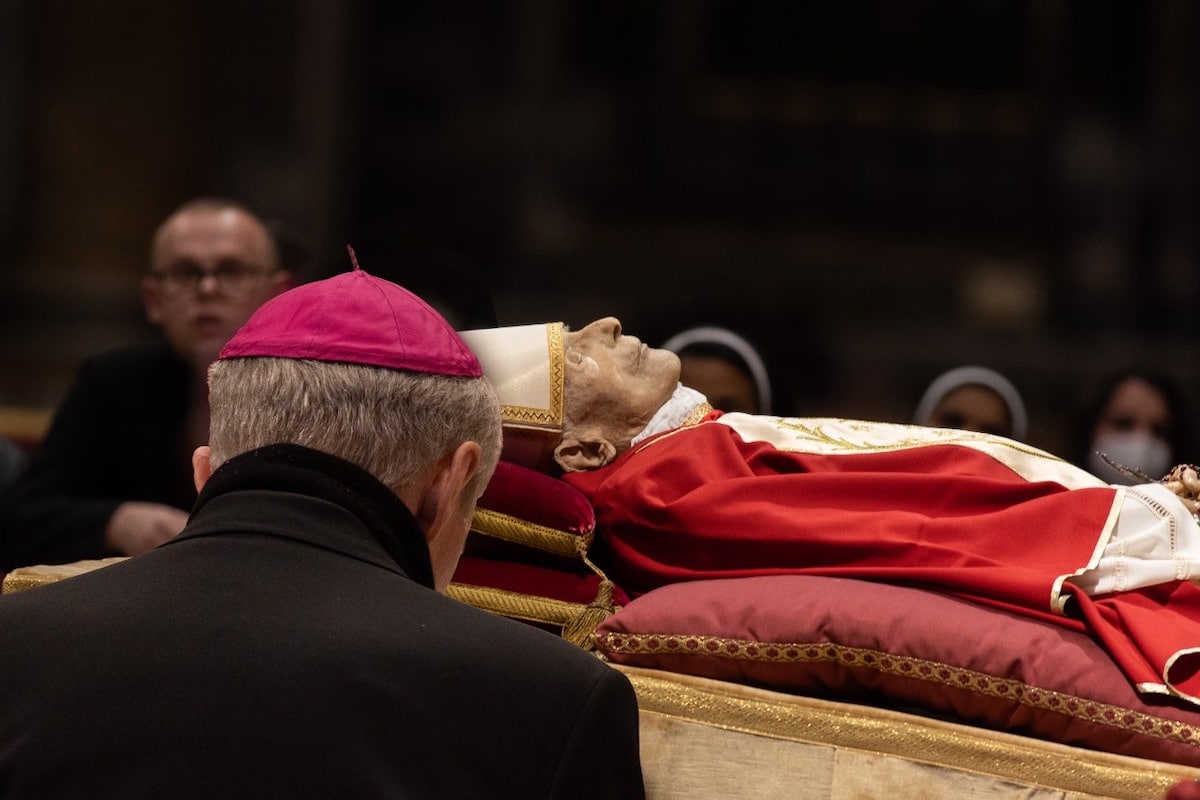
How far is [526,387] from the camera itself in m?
2.99

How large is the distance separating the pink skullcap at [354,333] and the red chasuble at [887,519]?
1032mm

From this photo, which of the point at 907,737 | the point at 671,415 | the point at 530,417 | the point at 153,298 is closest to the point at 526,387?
the point at 530,417

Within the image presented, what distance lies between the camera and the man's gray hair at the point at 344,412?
1.62m

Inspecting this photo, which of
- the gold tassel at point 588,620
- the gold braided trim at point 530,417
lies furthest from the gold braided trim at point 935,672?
the gold braided trim at point 530,417

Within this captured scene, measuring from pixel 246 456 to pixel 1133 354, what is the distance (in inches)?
296

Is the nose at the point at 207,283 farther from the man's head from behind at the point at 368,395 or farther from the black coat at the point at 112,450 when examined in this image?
the man's head from behind at the point at 368,395

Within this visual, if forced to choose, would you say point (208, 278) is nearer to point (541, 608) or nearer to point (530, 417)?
point (530, 417)

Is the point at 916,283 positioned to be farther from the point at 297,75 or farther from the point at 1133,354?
the point at 297,75

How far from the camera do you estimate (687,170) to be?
9.66m

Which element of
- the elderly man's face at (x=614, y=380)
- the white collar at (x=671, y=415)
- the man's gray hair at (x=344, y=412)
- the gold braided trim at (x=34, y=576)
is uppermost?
the man's gray hair at (x=344, y=412)

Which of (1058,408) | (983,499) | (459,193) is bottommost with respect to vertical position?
(1058,408)

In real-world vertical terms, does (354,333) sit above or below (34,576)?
above

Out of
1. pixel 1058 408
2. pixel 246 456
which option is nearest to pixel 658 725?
pixel 246 456

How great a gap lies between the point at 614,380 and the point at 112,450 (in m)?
1.45
